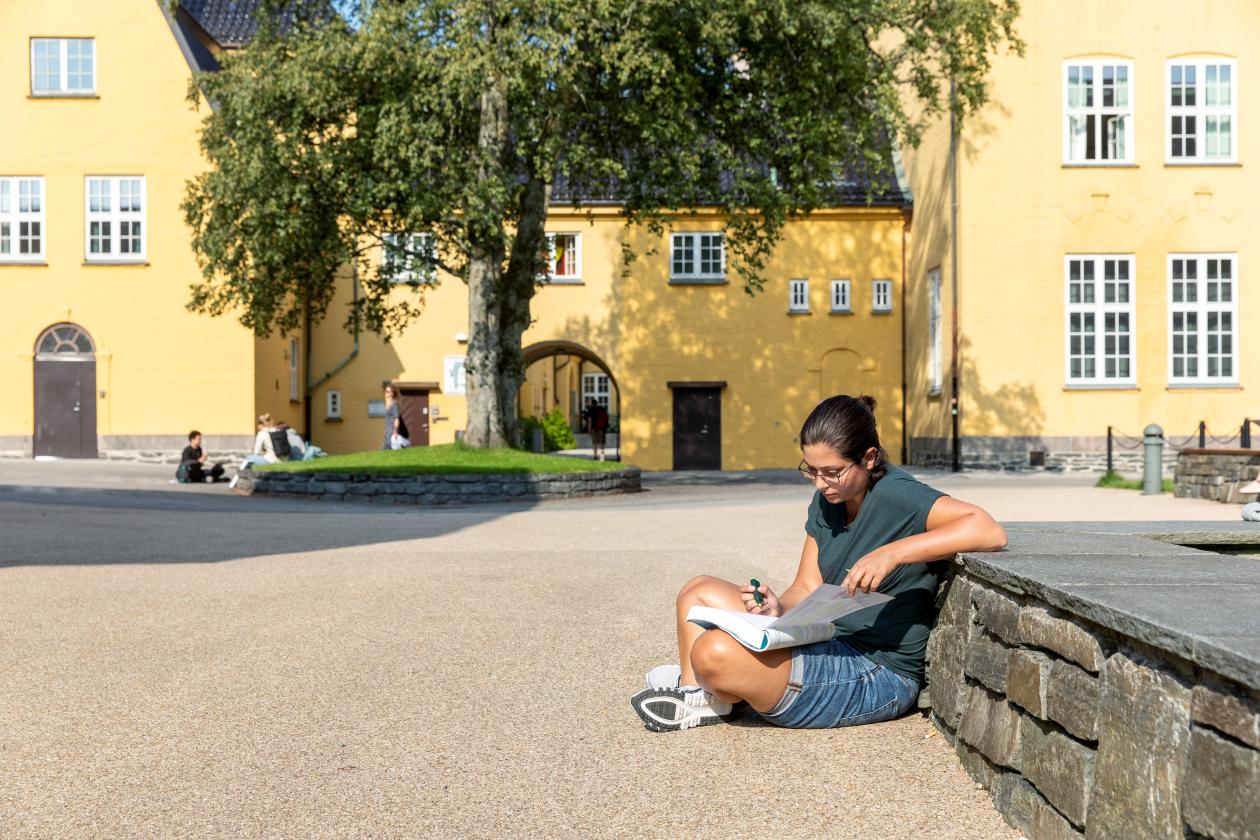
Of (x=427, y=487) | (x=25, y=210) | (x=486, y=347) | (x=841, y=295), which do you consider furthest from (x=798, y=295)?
(x=25, y=210)

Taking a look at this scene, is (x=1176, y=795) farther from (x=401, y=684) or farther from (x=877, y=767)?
(x=401, y=684)

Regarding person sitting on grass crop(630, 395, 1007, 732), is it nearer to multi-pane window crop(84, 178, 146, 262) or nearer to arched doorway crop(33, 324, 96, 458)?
arched doorway crop(33, 324, 96, 458)

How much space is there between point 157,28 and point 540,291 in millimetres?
10724

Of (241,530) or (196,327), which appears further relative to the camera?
(196,327)

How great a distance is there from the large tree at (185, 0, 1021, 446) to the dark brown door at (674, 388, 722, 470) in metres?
10.0

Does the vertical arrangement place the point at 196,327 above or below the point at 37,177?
below

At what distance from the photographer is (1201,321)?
28.9m

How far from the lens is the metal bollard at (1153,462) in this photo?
20.7 m

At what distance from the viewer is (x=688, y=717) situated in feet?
16.9

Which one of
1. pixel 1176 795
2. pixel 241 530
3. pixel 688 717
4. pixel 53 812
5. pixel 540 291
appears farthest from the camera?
pixel 540 291

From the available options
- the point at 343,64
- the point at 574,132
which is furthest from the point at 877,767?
the point at 574,132

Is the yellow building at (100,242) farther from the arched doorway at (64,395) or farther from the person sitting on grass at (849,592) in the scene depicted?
the person sitting on grass at (849,592)

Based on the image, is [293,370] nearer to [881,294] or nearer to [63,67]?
[63,67]

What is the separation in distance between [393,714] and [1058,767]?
2880 mm
